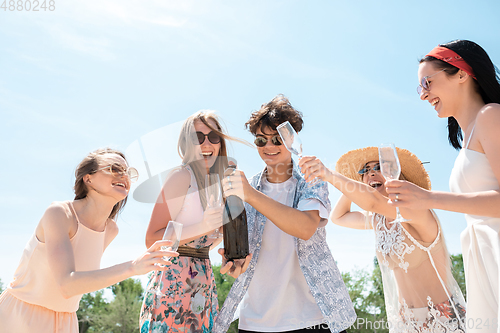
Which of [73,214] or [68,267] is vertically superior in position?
[73,214]

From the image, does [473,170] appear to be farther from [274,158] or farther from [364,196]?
[274,158]

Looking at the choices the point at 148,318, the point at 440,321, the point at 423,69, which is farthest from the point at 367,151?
the point at 148,318

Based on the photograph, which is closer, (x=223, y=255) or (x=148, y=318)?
(x=148, y=318)

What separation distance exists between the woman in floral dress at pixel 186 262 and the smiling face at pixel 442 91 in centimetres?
205

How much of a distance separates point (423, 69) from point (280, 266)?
227 cm

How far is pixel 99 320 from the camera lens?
40.9 m

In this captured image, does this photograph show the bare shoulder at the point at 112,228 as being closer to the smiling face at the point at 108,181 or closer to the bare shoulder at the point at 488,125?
the smiling face at the point at 108,181

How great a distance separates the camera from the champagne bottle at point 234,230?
351cm

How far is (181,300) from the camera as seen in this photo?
323 centimetres

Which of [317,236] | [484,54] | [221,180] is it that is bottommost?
[317,236]

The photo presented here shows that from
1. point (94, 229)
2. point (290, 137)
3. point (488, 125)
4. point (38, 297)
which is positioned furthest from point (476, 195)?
point (38, 297)

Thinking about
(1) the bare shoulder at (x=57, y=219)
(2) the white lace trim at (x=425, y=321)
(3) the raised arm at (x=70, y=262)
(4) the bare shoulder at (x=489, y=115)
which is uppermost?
(4) the bare shoulder at (x=489, y=115)

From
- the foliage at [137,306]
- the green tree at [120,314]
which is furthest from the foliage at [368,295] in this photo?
the green tree at [120,314]

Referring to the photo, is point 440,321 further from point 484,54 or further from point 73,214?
point 73,214
